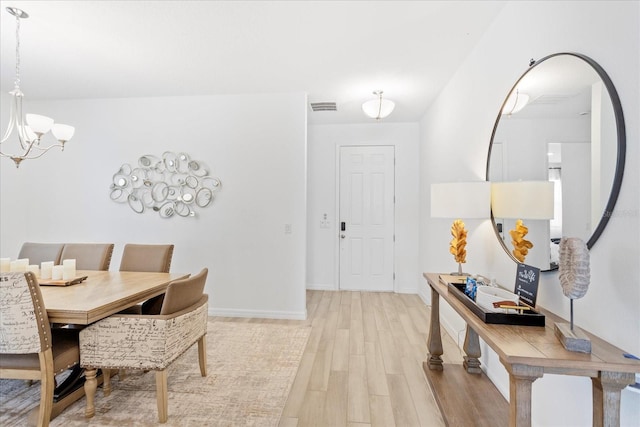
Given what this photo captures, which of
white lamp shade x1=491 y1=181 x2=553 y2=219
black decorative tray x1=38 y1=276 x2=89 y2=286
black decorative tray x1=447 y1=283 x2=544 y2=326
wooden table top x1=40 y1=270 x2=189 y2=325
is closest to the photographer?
black decorative tray x1=447 y1=283 x2=544 y2=326

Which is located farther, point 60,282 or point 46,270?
point 46,270

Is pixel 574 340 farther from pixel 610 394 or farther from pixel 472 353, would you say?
pixel 472 353

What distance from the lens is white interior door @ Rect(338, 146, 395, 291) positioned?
461cm

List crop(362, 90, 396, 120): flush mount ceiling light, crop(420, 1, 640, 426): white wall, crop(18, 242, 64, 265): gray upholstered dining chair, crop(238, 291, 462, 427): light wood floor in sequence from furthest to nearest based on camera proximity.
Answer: crop(362, 90, 396, 120): flush mount ceiling light → crop(18, 242, 64, 265): gray upholstered dining chair → crop(238, 291, 462, 427): light wood floor → crop(420, 1, 640, 426): white wall

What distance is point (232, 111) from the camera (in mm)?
3604

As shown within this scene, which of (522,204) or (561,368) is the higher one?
(522,204)

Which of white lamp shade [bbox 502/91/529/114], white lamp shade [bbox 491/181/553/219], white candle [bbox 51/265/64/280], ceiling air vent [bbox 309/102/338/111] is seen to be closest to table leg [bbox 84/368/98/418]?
white candle [bbox 51/265/64/280]

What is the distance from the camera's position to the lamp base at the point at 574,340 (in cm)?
98

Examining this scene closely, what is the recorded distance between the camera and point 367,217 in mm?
4648

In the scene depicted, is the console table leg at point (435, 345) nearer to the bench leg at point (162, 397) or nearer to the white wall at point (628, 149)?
the white wall at point (628, 149)

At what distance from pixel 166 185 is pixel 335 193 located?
7.94 ft

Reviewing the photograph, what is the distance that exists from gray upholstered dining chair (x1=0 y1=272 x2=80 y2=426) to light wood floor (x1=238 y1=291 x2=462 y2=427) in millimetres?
1288

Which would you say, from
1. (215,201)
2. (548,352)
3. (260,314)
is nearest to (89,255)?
(215,201)

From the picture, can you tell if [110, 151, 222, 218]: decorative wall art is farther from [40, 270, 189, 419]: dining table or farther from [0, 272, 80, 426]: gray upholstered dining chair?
[0, 272, 80, 426]: gray upholstered dining chair
